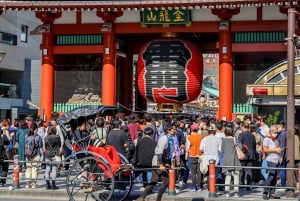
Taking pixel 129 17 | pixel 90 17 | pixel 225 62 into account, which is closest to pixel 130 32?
pixel 129 17

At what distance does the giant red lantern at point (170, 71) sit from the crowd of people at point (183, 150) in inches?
238

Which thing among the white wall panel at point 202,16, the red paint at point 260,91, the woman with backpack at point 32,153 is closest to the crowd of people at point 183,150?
the woman with backpack at point 32,153

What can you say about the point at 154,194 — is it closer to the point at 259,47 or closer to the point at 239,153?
the point at 239,153

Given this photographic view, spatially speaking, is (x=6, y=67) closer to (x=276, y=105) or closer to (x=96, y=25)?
(x=96, y=25)

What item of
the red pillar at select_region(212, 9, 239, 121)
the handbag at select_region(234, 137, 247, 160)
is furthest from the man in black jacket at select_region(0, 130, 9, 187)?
the red pillar at select_region(212, 9, 239, 121)

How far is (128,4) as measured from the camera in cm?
2144

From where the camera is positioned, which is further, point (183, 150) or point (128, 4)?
point (128, 4)

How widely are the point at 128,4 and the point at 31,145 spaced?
28.1 feet

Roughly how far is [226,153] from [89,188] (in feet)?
11.2

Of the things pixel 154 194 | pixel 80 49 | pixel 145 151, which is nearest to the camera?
pixel 145 151

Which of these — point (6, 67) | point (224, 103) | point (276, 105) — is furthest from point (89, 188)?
point (6, 67)

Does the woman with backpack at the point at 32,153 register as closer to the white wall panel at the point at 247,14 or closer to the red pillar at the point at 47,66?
the red pillar at the point at 47,66

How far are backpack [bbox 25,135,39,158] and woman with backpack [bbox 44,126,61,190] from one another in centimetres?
47

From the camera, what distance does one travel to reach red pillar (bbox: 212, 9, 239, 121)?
22.0 metres
